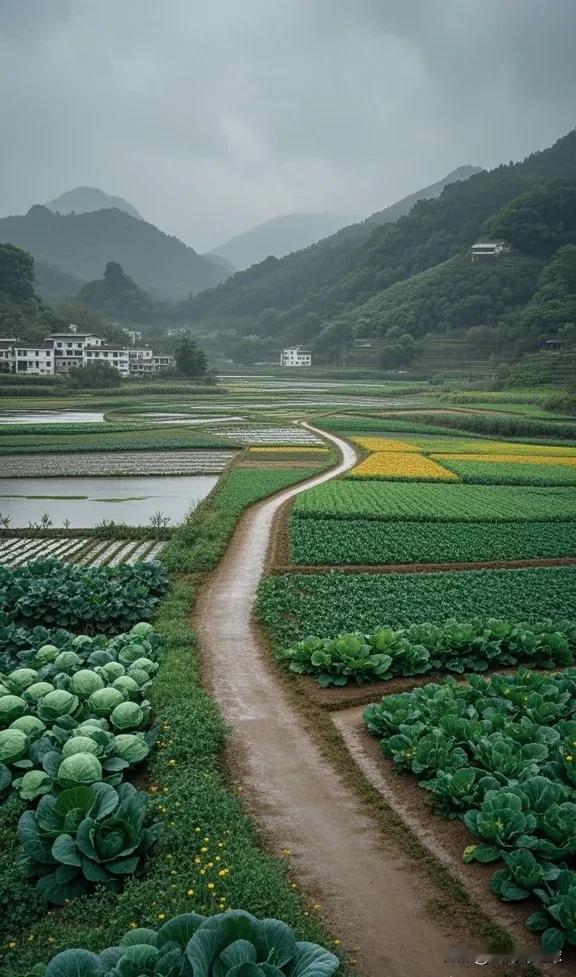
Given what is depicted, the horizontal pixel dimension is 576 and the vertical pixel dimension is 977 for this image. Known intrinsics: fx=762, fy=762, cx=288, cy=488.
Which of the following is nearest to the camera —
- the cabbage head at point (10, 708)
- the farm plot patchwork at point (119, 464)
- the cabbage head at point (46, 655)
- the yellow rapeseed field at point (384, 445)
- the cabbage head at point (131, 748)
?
the cabbage head at point (131, 748)

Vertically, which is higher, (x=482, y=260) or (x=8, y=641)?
(x=482, y=260)

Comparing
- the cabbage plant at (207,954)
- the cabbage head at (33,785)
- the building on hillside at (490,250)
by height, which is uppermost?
the building on hillside at (490,250)

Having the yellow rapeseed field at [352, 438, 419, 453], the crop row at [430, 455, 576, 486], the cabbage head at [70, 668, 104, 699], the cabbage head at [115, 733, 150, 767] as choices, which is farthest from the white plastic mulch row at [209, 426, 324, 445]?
the cabbage head at [115, 733, 150, 767]

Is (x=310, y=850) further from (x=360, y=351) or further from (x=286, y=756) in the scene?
(x=360, y=351)

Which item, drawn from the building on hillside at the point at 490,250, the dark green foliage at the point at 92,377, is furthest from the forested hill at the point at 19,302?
the building on hillside at the point at 490,250

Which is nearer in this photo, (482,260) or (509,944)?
(509,944)

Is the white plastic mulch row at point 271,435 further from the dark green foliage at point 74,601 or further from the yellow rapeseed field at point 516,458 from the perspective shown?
the dark green foliage at point 74,601

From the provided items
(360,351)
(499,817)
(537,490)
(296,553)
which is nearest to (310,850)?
(499,817)
